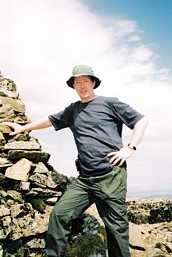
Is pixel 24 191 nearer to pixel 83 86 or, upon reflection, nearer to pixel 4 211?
pixel 4 211

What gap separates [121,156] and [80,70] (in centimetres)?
177

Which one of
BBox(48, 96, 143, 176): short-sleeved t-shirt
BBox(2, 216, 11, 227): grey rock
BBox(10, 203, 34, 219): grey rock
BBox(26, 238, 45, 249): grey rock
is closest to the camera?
BBox(48, 96, 143, 176): short-sleeved t-shirt

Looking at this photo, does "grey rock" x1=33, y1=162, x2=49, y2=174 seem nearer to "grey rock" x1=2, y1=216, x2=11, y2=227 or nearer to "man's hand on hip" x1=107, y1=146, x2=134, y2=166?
"grey rock" x1=2, y1=216, x2=11, y2=227

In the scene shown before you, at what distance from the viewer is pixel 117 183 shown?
8070 mm

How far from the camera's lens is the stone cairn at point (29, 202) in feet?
31.3

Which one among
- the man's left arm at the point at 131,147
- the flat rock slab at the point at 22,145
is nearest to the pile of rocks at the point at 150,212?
the flat rock slab at the point at 22,145

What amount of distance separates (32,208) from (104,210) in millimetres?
2549

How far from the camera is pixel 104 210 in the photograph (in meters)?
8.16

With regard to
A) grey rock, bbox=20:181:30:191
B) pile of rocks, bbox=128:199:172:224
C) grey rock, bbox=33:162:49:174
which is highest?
grey rock, bbox=33:162:49:174

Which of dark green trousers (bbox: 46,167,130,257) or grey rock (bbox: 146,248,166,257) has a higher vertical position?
dark green trousers (bbox: 46,167,130,257)

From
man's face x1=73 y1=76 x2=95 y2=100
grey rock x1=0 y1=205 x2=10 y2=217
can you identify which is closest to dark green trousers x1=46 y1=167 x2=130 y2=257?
man's face x1=73 y1=76 x2=95 y2=100

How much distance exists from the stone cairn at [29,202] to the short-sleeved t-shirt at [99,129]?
2176 mm

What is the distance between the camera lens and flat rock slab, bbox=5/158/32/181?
10.1 metres

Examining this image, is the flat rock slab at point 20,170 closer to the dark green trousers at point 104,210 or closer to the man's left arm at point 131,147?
the dark green trousers at point 104,210
